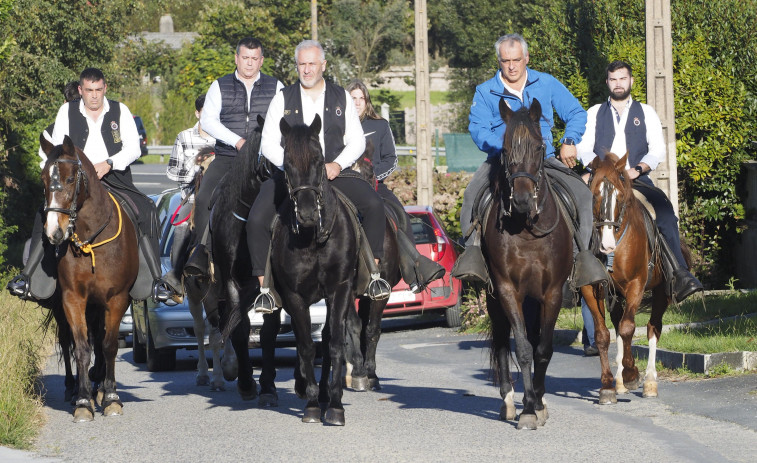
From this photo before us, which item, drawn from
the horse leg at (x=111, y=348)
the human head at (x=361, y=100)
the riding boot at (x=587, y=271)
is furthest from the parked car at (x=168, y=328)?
the riding boot at (x=587, y=271)

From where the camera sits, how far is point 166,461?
28.2 ft

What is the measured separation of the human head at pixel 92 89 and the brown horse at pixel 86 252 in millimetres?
763

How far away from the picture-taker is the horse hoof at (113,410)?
10695mm

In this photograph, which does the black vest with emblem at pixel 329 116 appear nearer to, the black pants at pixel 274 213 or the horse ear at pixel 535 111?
the black pants at pixel 274 213

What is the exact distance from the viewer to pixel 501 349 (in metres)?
10.2

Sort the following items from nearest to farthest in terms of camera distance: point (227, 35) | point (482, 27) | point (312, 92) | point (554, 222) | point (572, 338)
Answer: point (554, 222), point (312, 92), point (572, 338), point (227, 35), point (482, 27)

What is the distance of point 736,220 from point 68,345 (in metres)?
10.9

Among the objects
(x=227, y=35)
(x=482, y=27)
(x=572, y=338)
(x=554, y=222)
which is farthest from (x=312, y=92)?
(x=482, y=27)

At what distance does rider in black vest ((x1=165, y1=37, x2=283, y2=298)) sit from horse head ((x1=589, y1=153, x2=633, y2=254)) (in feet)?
10.1

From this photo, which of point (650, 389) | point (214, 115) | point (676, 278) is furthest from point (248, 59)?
point (650, 389)

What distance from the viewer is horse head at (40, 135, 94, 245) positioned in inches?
394

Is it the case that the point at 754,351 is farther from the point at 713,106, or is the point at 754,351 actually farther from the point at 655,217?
the point at 713,106

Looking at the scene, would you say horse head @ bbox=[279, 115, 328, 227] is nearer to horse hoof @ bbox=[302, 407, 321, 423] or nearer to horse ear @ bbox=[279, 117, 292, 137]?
horse ear @ bbox=[279, 117, 292, 137]

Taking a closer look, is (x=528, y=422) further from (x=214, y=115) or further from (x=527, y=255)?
(x=214, y=115)
